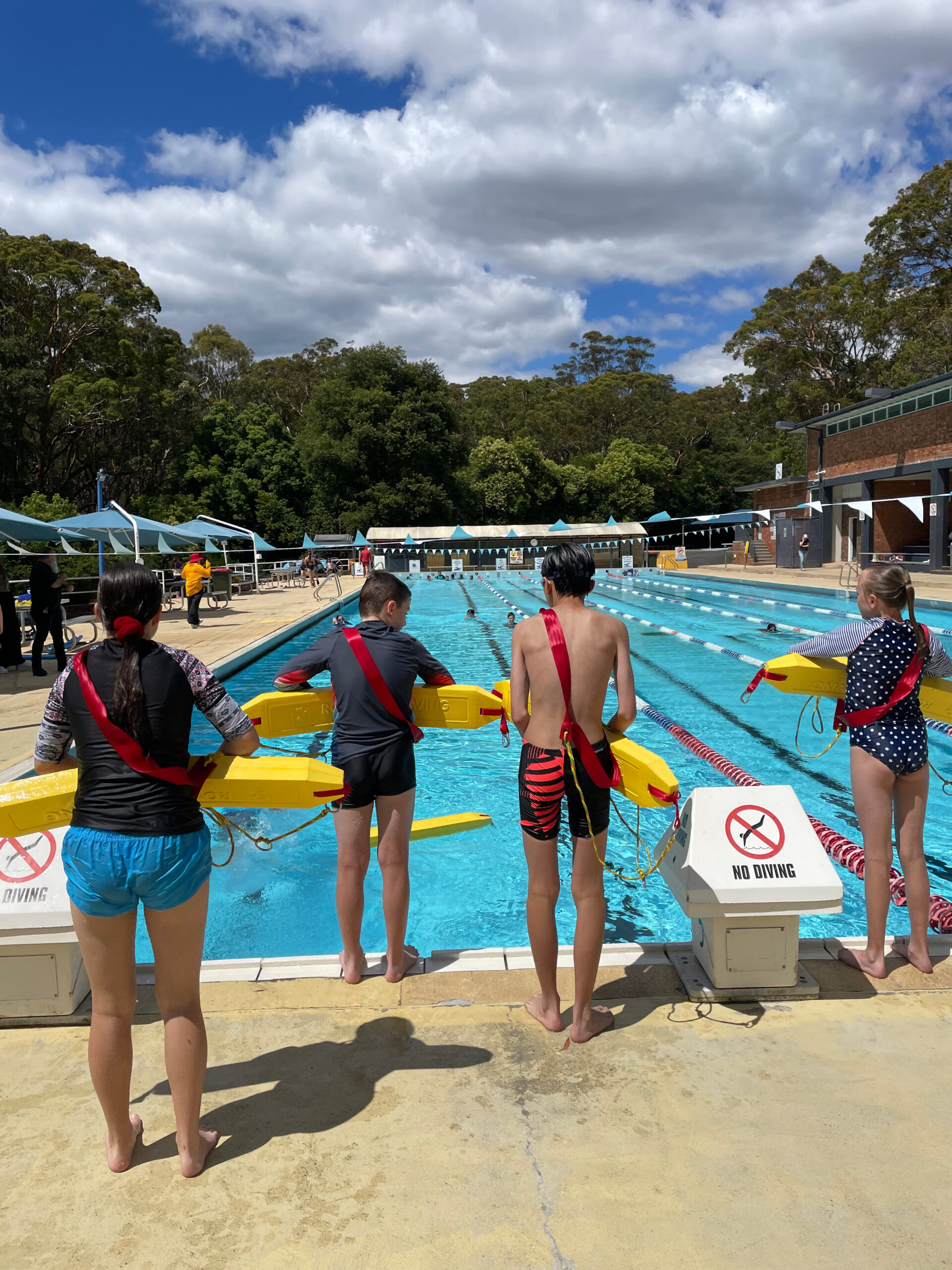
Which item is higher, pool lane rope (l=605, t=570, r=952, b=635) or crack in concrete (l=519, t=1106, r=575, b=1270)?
pool lane rope (l=605, t=570, r=952, b=635)

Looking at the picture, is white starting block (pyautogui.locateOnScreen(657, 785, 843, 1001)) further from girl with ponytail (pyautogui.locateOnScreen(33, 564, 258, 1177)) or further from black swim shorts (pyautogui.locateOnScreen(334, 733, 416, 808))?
girl with ponytail (pyautogui.locateOnScreen(33, 564, 258, 1177))

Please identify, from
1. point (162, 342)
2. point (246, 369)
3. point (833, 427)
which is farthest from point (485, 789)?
point (246, 369)

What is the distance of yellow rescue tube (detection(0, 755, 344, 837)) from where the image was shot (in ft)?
7.77

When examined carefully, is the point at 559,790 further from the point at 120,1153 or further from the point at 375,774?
the point at 120,1153

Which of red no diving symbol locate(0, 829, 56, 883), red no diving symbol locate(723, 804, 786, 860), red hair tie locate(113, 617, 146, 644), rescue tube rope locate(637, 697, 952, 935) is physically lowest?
rescue tube rope locate(637, 697, 952, 935)

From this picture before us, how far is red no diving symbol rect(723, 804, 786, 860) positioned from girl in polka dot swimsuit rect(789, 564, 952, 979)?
11.7 inches

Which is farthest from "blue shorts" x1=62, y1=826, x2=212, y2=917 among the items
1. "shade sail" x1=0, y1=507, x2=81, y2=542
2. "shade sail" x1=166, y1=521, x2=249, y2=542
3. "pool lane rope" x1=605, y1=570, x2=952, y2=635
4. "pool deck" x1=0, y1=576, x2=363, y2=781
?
"shade sail" x1=166, y1=521, x2=249, y2=542

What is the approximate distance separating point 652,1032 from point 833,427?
3499 cm

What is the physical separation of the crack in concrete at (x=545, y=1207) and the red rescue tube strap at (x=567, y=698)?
3.20 feet

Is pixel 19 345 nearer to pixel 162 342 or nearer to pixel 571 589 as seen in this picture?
pixel 162 342

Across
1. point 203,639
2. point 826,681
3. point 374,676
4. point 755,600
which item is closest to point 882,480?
point 755,600

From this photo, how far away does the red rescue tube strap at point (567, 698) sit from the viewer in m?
2.52

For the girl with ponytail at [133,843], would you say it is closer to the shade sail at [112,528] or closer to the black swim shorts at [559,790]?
the black swim shorts at [559,790]

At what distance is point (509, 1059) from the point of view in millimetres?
2502
